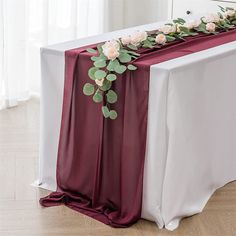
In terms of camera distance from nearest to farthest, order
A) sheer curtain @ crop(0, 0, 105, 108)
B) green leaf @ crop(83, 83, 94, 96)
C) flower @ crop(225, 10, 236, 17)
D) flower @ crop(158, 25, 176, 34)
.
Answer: green leaf @ crop(83, 83, 94, 96) < flower @ crop(158, 25, 176, 34) < flower @ crop(225, 10, 236, 17) < sheer curtain @ crop(0, 0, 105, 108)

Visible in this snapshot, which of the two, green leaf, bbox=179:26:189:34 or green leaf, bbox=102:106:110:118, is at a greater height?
green leaf, bbox=179:26:189:34

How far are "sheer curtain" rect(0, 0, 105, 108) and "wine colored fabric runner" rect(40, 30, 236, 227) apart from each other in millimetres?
1486

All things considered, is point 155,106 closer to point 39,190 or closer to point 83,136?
point 83,136

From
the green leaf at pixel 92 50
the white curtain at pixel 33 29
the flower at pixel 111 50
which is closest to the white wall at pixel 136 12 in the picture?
the white curtain at pixel 33 29

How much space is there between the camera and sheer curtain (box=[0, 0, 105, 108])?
460 centimetres

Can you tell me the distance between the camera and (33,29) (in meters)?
4.81

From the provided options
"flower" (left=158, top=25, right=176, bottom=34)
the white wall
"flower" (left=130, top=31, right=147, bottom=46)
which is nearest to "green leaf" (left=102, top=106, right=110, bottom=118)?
"flower" (left=130, top=31, right=147, bottom=46)

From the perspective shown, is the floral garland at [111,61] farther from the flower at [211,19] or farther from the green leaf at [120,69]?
the flower at [211,19]

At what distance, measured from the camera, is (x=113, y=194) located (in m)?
3.20

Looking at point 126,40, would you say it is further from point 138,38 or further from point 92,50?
point 92,50

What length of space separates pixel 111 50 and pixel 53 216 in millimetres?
816

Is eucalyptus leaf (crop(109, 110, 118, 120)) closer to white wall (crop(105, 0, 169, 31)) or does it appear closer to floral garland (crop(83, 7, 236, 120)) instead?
floral garland (crop(83, 7, 236, 120))

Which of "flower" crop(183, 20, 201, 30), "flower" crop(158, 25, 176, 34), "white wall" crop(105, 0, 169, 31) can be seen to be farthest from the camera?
"white wall" crop(105, 0, 169, 31)

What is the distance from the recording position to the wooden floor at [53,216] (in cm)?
305
